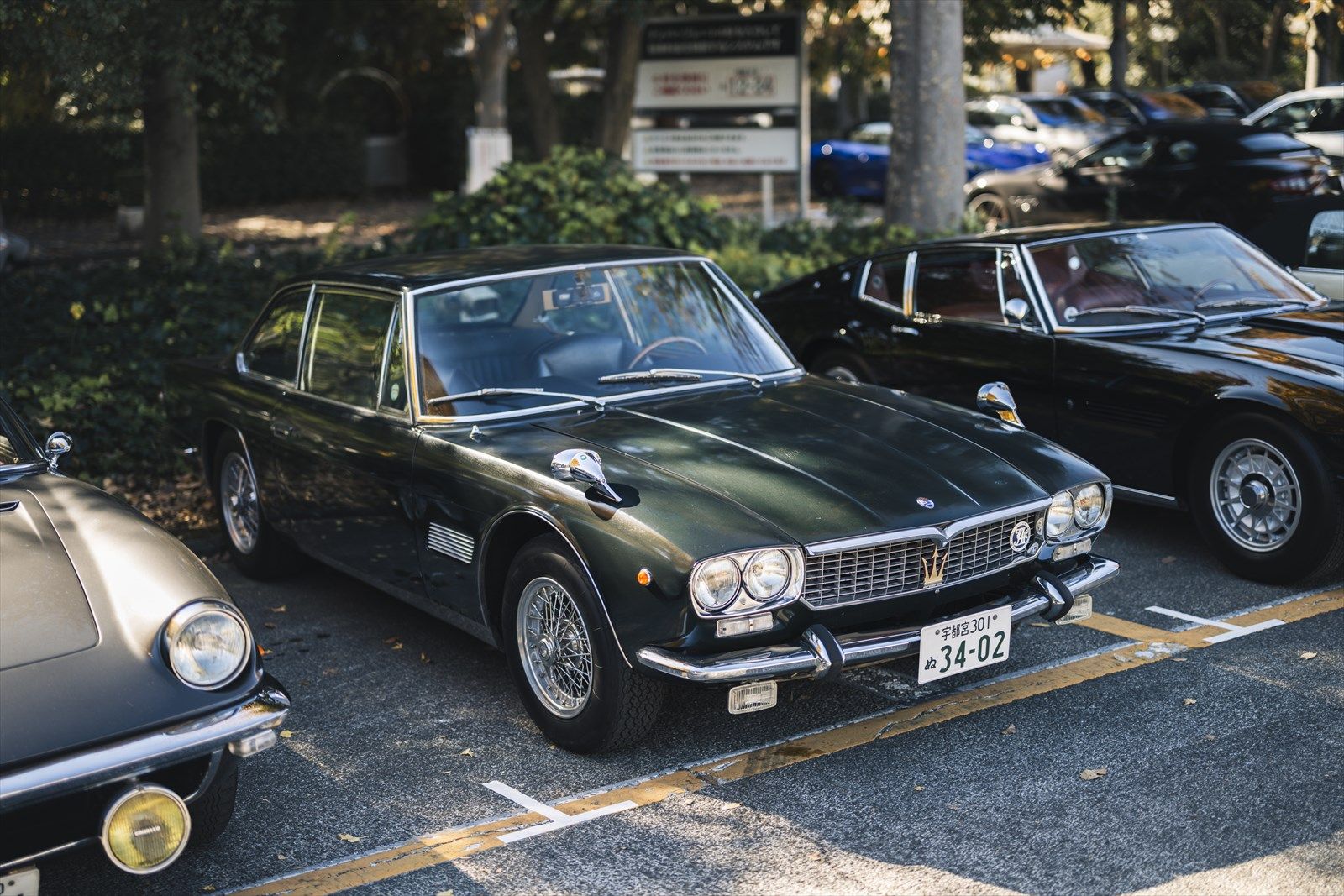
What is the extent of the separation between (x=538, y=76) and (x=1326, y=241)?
12.7 meters

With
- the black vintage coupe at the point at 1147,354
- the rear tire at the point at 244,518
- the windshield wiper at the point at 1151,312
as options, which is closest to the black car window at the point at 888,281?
the black vintage coupe at the point at 1147,354

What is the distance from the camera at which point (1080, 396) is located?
677 centimetres

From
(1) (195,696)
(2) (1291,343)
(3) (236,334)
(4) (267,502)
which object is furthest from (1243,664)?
(3) (236,334)

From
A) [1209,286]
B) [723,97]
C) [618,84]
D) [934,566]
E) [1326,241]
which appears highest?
[618,84]

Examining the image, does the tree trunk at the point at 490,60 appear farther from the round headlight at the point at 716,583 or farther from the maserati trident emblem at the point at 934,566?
the round headlight at the point at 716,583

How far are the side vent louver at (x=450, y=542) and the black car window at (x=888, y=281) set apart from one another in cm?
361

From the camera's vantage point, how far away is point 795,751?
462 cm

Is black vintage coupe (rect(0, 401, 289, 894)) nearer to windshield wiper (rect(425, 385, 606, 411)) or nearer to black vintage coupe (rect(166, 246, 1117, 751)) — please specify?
black vintage coupe (rect(166, 246, 1117, 751))

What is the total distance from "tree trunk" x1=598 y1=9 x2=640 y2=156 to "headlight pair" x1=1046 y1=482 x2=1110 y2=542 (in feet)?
40.5

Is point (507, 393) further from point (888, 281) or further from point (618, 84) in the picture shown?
point (618, 84)

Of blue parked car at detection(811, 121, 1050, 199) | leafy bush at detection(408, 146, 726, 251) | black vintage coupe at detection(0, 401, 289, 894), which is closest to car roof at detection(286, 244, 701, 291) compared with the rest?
black vintage coupe at detection(0, 401, 289, 894)

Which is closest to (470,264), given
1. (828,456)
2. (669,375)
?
(669,375)

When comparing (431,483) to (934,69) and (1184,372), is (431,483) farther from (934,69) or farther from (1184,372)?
(934,69)

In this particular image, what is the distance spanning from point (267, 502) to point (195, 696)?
2839mm
